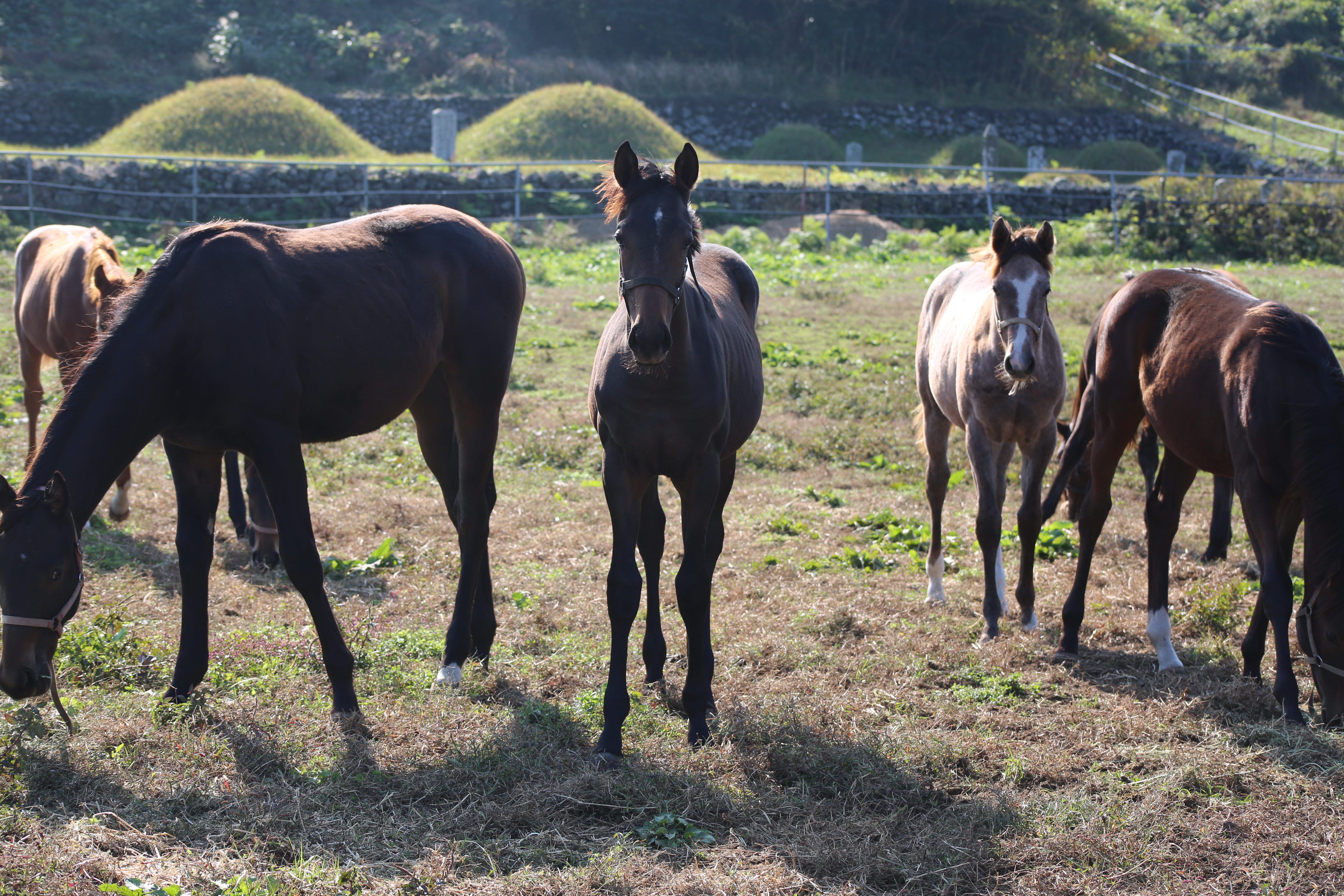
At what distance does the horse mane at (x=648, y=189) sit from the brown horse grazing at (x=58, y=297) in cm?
329

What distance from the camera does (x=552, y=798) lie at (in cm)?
337

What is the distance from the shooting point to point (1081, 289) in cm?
1555

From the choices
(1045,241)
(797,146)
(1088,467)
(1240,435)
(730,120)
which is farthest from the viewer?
(730,120)

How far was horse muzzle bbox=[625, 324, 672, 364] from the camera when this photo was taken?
10.5 ft

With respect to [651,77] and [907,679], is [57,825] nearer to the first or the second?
[907,679]

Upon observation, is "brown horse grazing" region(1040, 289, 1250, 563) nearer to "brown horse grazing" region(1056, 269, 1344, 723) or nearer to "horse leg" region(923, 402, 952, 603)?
"brown horse grazing" region(1056, 269, 1344, 723)

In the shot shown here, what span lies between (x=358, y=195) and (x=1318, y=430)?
60.8 feet

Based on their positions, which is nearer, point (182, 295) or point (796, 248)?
point (182, 295)

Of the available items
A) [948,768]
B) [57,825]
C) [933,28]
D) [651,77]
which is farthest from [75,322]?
[933,28]

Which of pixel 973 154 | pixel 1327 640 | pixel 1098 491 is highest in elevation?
pixel 973 154

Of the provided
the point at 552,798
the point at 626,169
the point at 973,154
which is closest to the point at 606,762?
the point at 552,798

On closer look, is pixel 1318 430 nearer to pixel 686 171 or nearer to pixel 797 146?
pixel 686 171

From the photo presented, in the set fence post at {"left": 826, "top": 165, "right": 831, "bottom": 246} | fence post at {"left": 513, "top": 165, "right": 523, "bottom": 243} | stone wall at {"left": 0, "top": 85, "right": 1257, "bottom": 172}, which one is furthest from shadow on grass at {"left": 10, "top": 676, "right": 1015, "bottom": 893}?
stone wall at {"left": 0, "top": 85, "right": 1257, "bottom": 172}

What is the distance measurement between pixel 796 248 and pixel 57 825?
17.3 meters
